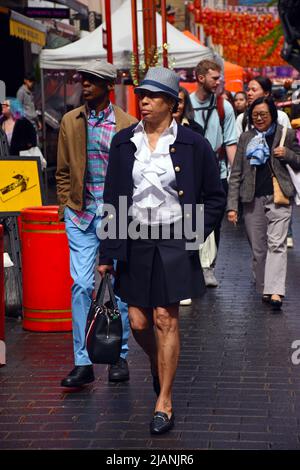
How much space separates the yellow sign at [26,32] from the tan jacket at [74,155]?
48.2 ft

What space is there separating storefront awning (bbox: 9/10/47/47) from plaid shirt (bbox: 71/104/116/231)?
48.4 feet

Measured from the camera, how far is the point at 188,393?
6.79 meters

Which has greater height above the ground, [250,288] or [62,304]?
[62,304]

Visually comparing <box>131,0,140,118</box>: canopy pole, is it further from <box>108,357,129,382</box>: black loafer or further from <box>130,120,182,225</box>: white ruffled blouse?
<box>130,120,182,225</box>: white ruffled blouse

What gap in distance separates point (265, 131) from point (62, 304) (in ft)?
8.51

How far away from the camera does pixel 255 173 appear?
32.8 ft

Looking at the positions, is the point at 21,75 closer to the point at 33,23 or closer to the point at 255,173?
the point at 33,23

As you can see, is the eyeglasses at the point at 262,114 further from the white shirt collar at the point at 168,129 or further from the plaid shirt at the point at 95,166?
the white shirt collar at the point at 168,129

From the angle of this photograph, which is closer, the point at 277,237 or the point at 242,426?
the point at 242,426

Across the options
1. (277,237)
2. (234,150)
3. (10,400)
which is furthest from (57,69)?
(10,400)

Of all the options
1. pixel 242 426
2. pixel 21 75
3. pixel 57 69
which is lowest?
pixel 21 75

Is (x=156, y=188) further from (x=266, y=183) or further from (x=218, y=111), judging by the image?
(x=218, y=111)

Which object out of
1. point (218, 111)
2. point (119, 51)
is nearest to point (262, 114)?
point (218, 111)
